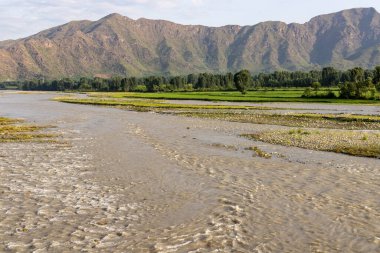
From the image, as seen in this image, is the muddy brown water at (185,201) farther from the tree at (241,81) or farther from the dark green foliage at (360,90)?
the tree at (241,81)

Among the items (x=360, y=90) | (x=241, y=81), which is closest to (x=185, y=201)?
(x=360, y=90)

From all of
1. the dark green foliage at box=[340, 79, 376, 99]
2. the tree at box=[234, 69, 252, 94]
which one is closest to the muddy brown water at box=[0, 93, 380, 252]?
the dark green foliage at box=[340, 79, 376, 99]

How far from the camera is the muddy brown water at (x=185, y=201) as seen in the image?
51.1 ft

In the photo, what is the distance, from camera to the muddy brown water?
15.6m

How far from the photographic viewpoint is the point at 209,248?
15.0 m

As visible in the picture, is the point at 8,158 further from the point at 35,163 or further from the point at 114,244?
the point at 114,244

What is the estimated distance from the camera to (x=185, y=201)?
2144 cm

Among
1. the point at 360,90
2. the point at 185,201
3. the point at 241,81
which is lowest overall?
the point at 185,201

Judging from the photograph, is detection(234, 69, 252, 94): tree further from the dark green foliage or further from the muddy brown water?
the muddy brown water

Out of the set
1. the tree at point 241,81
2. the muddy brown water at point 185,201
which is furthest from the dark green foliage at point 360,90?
the muddy brown water at point 185,201

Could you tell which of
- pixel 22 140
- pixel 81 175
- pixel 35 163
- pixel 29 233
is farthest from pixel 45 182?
pixel 22 140

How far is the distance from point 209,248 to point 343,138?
122 ft

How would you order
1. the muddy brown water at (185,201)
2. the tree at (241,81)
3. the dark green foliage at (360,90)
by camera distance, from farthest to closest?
1. the tree at (241,81)
2. the dark green foliage at (360,90)
3. the muddy brown water at (185,201)

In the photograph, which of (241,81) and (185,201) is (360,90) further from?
(185,201)
